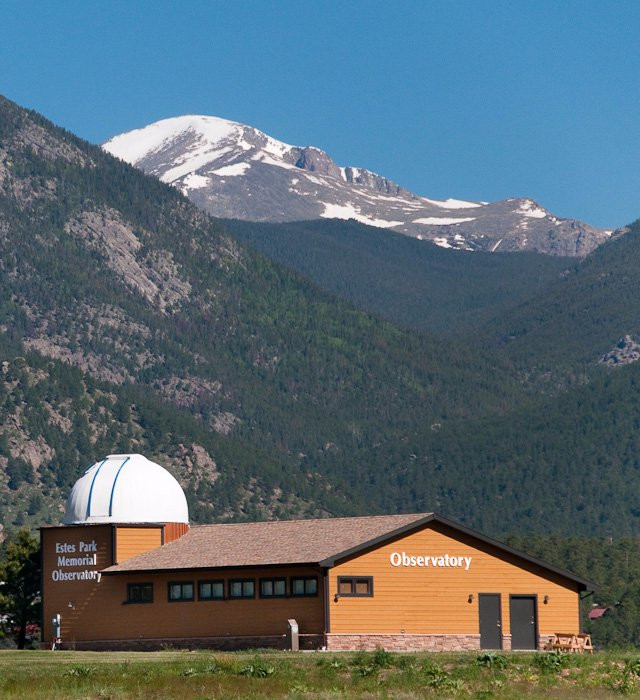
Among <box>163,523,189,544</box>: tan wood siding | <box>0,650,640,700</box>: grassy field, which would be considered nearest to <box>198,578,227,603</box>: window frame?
<box>163,523,189,544</box>: tan wood siding

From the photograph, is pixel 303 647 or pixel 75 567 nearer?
pixel 303 647

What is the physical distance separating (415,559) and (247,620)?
7314mm

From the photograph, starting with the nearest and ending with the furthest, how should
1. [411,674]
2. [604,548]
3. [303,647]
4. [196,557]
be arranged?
[411,674] → [303,647] → [196,557] → [604,548]

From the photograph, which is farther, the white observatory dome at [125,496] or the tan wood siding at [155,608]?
the white observatory dome at [125,496]

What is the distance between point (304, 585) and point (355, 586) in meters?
2.07

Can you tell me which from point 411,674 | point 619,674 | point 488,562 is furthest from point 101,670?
point 488,562

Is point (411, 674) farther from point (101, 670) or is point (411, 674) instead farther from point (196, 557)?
point (196, 557)

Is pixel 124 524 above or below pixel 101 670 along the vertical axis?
above

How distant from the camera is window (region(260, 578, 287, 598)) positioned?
7706 cm

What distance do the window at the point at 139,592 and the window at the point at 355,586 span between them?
9.70 metres

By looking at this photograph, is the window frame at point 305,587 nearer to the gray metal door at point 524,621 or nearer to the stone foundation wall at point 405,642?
the stone foundation wall at point 405,642

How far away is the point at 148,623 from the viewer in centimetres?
8081

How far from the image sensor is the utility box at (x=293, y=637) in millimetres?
74562

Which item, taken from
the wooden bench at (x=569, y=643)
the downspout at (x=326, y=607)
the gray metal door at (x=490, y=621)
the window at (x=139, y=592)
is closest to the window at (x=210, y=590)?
the window at (x=139, y=592)
